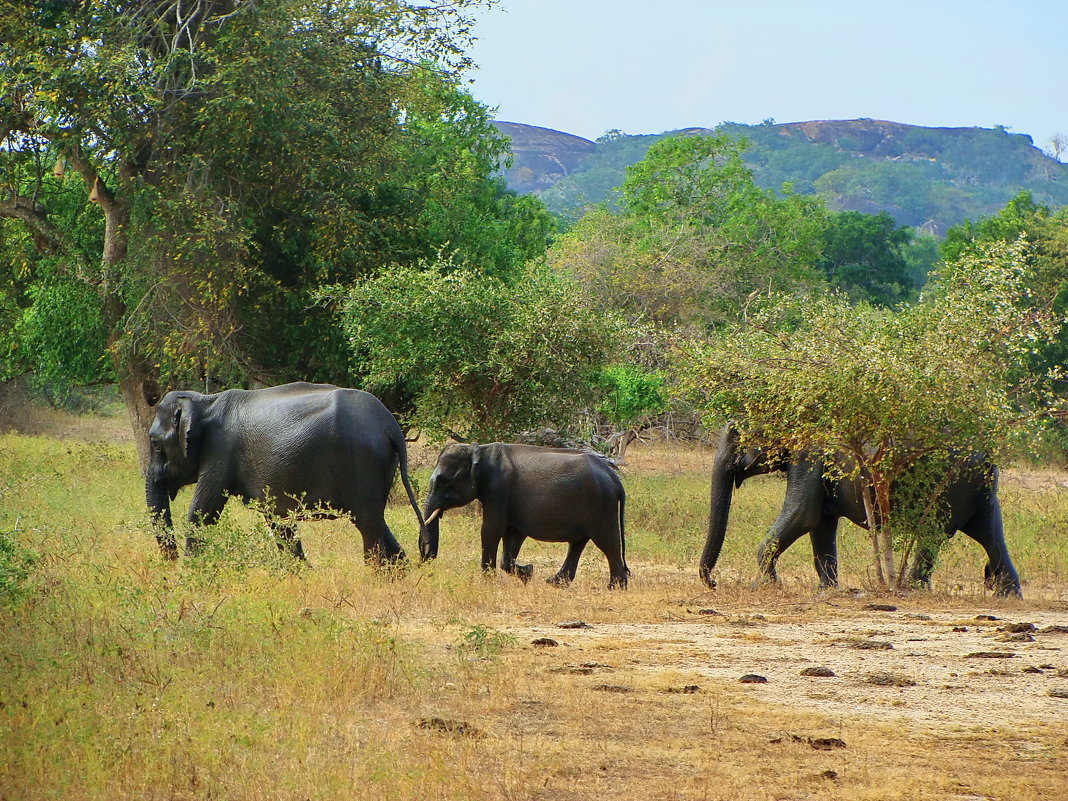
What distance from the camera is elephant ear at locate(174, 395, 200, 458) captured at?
1238 centimetres

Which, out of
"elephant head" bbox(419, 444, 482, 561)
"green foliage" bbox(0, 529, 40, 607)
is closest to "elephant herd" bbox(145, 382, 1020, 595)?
"elephant head" bbox(419, 444, 482, 561)


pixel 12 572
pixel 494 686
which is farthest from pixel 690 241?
pixel 494 686

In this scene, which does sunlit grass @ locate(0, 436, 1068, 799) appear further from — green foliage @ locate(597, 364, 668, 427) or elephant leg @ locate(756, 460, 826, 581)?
green foliage @ locate(597, 364, 668, 427)

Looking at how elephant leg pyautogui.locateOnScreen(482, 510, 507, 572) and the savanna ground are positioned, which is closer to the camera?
the savanna ground

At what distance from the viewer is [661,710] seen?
712cm

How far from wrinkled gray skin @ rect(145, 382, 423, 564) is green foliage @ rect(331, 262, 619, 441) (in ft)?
15.6

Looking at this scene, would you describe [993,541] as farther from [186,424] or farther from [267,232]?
[267,232]

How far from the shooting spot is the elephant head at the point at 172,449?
12.4 m

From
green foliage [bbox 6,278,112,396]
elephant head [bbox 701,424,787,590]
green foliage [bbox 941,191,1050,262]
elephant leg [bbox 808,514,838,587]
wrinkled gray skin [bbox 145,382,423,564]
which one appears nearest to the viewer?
wrinkled gray skin [bbox 145,382,423,564]

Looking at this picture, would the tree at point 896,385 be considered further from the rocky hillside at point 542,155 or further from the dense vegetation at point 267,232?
the rocky hillside at point 542,155

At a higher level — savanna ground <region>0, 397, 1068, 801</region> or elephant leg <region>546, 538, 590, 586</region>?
savanna ground <region>0, 397, 1068, 801</region>

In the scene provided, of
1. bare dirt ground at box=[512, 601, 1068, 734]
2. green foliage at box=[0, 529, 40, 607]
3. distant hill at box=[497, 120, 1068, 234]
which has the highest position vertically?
distant hill at box=[497, 120, 1068, 234]

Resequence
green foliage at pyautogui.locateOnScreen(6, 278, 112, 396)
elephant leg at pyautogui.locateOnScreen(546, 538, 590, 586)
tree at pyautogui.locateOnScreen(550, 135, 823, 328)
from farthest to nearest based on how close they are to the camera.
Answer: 1. tree at pyautogui.locateOnScreen(550, 135, 823, 328)
2. green foliage at pyautogui.locateOnScreen(6, 278, 112, 396)
3. elephant leg at pyautogui.locateOnScreen(546, 538, 590, 586)

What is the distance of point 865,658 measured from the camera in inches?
345
